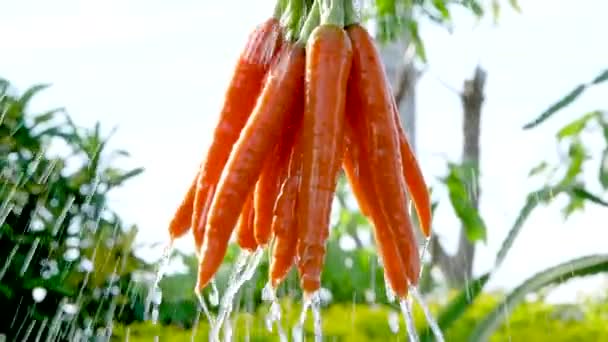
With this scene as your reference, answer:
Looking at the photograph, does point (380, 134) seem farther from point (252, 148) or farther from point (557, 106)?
point (557, 106)

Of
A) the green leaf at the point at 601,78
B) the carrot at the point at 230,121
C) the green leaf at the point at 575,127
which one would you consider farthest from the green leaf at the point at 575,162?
the carrot at the point at 230,121

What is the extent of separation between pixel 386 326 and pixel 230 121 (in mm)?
1061

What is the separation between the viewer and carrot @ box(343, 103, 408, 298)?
0.95 m

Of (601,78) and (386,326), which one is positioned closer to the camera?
(601,78)

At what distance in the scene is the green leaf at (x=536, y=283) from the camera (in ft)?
5.18

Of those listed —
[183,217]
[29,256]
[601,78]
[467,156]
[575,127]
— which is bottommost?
[183,217]

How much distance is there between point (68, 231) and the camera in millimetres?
2143

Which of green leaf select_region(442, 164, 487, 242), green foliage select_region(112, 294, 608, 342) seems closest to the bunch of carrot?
green foliage select_region(112, 294, 608, 342)

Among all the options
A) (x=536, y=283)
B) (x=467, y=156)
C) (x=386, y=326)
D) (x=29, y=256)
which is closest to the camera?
(x=536, y=283)

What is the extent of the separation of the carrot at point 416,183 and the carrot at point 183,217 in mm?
179

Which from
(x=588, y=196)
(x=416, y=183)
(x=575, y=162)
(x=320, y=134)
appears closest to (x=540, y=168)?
(x=575, y=162)

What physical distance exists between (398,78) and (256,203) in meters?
1.79

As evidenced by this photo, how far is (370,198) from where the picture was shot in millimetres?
964

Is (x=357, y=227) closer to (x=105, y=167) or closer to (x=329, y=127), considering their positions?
(x=105, y=167)
